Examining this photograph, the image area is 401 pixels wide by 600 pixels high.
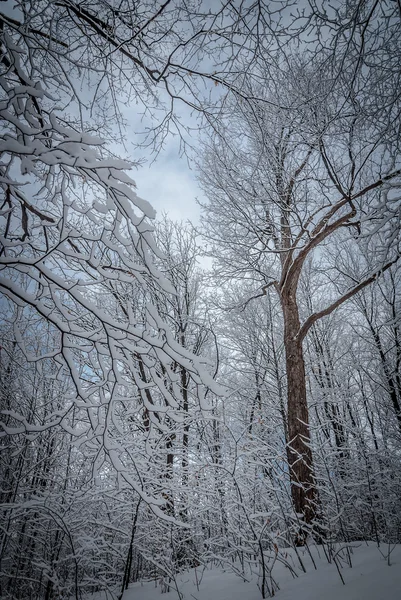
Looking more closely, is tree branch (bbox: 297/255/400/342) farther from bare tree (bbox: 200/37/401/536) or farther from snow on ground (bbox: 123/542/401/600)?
snow on ground (bbox: 123/542/401/600)

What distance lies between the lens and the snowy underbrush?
1705mm

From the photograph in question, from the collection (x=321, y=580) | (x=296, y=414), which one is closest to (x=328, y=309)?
(x=296, y=414)

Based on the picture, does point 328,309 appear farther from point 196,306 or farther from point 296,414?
point 196,306

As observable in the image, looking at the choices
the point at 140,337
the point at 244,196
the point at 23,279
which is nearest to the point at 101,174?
the point at 140,337

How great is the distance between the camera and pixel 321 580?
6.68 feet

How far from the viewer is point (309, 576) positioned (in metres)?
2.20

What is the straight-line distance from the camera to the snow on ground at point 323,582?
168 cm

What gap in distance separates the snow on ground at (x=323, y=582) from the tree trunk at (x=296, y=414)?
729 mm

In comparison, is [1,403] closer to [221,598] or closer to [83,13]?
[221,598]

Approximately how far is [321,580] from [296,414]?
2.29 m

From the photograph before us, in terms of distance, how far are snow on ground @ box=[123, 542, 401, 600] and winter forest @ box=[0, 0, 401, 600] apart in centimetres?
7

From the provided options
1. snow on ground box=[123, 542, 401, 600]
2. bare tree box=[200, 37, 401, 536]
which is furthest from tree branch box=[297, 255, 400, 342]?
snow on ground box=[123, 542, 401, 600]

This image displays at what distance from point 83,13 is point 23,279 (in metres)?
5.02

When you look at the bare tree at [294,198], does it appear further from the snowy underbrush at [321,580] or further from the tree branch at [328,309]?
the snowy underbrush at [321,580]
